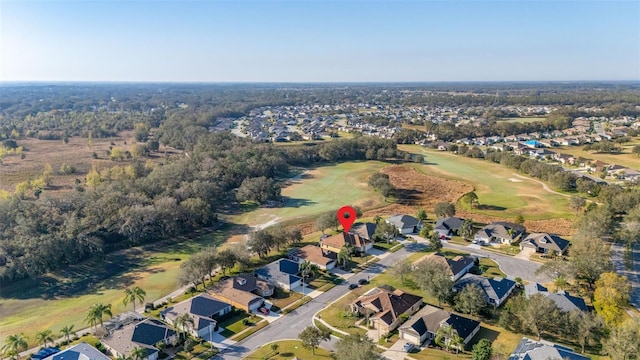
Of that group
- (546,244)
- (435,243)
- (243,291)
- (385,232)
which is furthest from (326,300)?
(546,244)

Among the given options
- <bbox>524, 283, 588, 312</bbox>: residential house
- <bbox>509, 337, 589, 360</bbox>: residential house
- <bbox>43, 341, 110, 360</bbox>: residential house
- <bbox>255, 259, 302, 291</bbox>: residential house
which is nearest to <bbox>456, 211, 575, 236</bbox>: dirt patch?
<bbox>524, 283, 588, 312</bbox>: residential house

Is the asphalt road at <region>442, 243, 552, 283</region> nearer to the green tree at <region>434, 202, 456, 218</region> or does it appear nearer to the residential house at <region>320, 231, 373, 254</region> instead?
the green tree at <region>434, 202, 456, 218</region>

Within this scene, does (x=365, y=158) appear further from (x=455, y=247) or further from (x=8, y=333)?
(x=8, y=333)

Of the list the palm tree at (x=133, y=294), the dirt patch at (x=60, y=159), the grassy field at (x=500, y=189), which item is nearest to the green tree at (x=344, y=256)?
the palm tree at (x=133, y=294)

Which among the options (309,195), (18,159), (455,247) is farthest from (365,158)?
(18,159)

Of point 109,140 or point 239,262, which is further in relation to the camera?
point 109,140

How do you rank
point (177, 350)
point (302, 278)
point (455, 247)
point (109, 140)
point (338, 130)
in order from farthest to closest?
point (338, 130) < point (109, 140) < point (455, 247) < point (302, 278) < point (177, 350)

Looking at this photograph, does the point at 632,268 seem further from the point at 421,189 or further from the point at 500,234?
the point at 421,189

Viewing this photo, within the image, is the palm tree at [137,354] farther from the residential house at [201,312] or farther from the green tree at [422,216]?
the green tree at [422,216]
